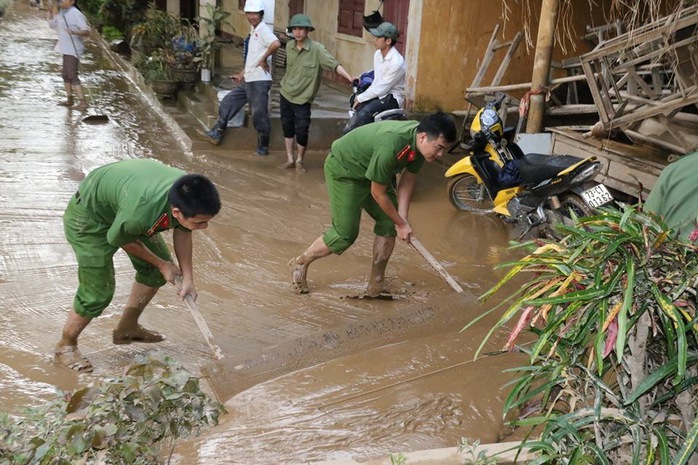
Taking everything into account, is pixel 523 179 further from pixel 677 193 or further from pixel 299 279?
Result: pixel 677 193

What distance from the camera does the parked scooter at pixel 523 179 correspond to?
20.8ft

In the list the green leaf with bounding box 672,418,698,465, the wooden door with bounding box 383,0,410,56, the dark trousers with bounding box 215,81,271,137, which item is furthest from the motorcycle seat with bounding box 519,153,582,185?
the green leaf with bounding box 672,418,698,465

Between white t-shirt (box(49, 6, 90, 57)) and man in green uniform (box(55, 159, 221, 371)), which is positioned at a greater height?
white t-shirt (box(49, 6, 90, 57))

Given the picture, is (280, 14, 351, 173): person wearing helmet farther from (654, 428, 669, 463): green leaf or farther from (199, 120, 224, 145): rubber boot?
(654, 428, 669, 463): green leaf

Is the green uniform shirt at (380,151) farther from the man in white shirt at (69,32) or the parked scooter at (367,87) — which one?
the man in white shirt at (69,32)

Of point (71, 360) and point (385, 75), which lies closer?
point (71, 360)

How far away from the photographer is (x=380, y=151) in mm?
4871

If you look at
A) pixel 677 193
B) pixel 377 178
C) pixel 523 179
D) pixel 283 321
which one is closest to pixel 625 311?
pixel 677 193

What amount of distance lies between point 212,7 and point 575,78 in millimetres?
5326

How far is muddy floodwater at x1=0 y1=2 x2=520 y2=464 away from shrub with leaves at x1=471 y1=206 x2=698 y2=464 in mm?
1510

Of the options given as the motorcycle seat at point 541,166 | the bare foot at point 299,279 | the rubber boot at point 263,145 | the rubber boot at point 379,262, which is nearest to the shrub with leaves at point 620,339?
the rubber boot at point 379,262

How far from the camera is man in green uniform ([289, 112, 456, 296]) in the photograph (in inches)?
188

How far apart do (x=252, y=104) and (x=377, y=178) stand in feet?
13.9

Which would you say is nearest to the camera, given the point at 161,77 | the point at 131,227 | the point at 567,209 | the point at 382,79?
the point at 131,227
